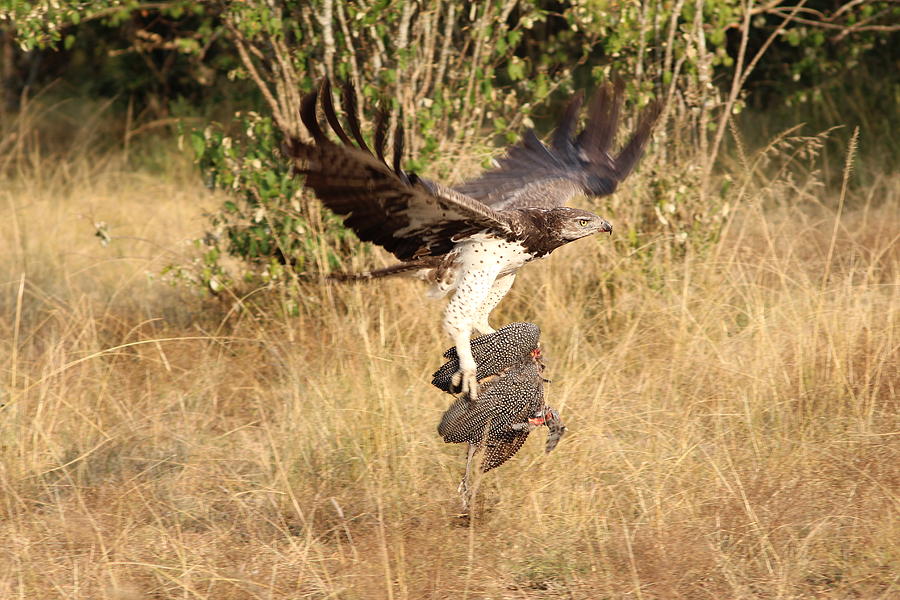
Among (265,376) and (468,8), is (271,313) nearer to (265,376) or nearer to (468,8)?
(265,376)

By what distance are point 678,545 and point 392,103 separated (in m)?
2.97

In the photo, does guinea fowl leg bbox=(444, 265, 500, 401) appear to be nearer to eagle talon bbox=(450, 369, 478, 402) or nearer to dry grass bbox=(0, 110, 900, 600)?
eagle talon bbox=(450, 369, 478, 402)

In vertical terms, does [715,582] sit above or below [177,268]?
below

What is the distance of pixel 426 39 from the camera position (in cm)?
595

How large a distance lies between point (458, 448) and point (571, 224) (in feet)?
3.56

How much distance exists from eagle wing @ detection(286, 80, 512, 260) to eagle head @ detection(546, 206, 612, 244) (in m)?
0.24

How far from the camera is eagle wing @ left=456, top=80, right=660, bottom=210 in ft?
16.7

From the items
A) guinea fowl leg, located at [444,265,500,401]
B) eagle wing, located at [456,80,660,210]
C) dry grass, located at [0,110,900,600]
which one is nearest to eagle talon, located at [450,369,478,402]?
guinea fowl leg, located at [444,265,500,401]

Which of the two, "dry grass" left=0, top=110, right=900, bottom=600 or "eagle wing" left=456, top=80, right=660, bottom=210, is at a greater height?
"eagle wing" left=456, top=80, right=660, bottom=210

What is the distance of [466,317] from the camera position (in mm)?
4164

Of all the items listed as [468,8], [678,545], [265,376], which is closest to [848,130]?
[468,8]

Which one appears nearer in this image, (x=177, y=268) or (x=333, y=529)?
(x=333, y=529)

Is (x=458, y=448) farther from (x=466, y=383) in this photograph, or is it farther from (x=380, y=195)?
(x=380, y=195)

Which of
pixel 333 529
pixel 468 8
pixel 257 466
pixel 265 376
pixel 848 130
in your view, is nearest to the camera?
pixel 333 529
